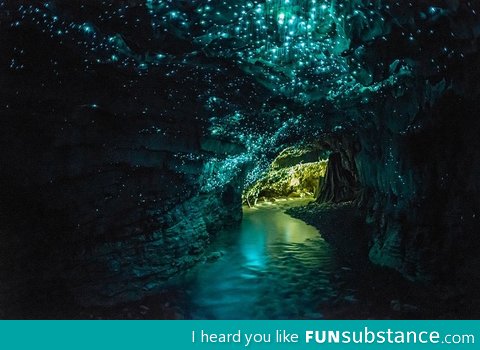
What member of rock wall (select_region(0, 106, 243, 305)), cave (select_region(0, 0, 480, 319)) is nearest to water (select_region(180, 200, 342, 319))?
cave (select_region(0, 0, 480, 319))

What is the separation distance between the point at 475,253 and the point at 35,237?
317 inches

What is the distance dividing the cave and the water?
0.05 m

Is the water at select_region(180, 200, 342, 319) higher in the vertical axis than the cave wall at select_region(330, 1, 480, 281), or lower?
lower

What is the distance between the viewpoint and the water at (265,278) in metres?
6.16

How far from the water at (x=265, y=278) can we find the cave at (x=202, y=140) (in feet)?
0.18

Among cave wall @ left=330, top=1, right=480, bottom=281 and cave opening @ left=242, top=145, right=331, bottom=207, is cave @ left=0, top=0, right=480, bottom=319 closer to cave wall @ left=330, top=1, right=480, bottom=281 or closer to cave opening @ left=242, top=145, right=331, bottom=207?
cave wall @ left=330, top=1, right=480, bottom=281

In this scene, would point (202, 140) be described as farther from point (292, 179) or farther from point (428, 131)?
point (292, 179)

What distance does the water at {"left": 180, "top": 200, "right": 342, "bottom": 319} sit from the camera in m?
6.16

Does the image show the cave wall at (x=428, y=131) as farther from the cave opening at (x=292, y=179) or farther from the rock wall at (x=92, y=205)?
the cave opening at (x=292, y=179)

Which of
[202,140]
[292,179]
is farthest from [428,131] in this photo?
[292,179]

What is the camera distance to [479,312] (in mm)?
5559

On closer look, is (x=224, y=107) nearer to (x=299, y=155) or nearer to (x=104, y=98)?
(x=104, y=98)

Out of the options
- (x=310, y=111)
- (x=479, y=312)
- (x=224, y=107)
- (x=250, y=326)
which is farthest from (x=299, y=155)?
(x=250, y=326)

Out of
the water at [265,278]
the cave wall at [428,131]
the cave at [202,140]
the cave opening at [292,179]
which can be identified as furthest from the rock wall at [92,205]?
the cave opening at [292,179]
